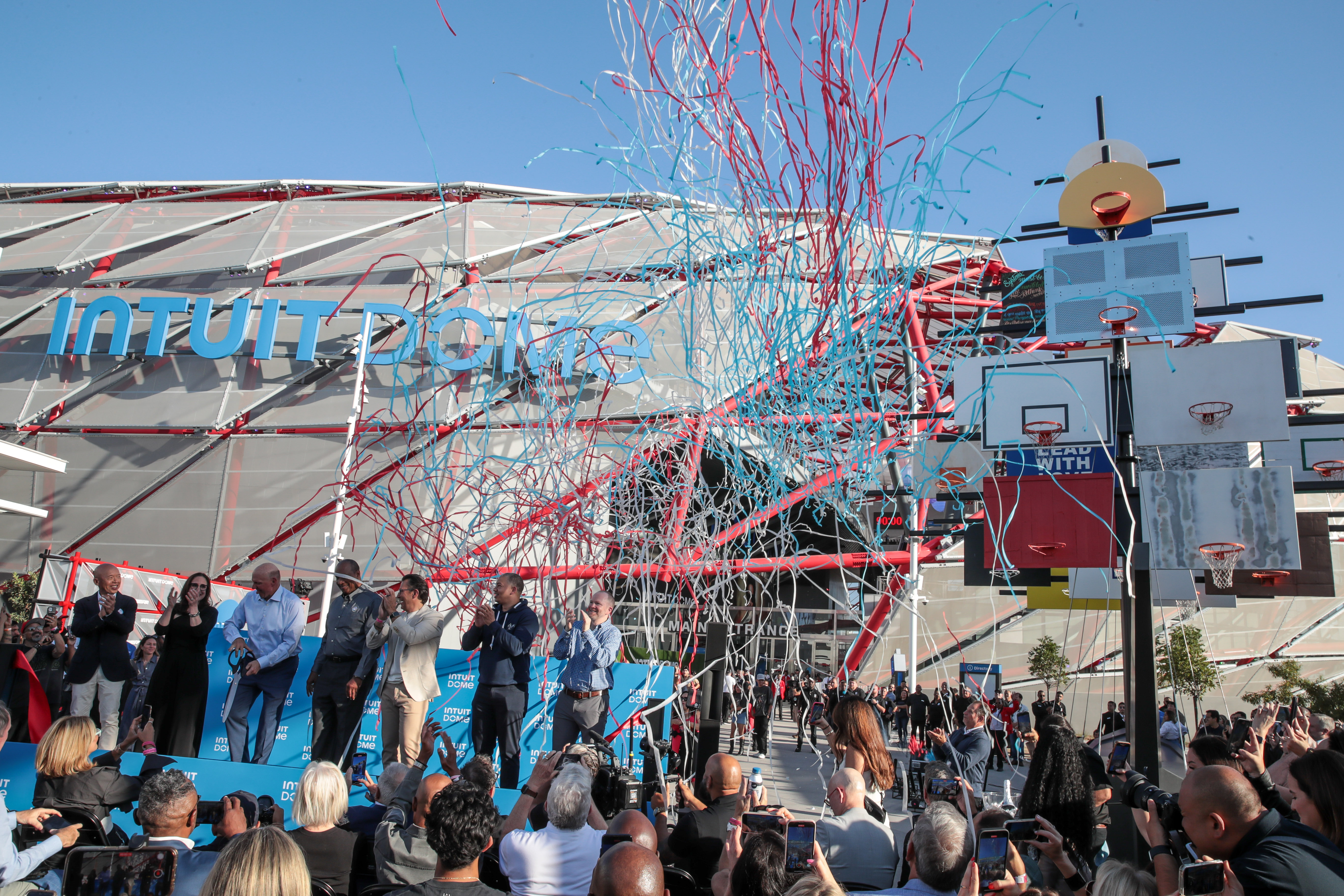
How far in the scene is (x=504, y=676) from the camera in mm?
5910

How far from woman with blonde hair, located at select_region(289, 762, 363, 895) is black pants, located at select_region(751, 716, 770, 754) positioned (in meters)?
9.79

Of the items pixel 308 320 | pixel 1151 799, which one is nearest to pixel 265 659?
pixel 1151 799

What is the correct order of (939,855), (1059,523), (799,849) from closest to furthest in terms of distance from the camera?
(799,849) < (939,855) < (1059,523)

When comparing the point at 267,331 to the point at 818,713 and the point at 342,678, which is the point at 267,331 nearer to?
the point at 818,713

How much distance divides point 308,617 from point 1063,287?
15982 mm

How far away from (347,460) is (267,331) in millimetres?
4156

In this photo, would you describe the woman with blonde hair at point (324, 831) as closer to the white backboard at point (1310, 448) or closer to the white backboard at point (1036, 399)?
the white backboard at point (1036, 399)

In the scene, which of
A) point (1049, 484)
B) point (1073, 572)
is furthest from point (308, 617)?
point (1049, 484)

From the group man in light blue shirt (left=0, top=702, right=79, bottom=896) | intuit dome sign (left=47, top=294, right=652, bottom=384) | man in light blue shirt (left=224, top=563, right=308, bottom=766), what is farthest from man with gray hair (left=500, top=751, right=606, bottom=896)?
intuit dome sign (left=47, top=294, right=652, bottom=384)

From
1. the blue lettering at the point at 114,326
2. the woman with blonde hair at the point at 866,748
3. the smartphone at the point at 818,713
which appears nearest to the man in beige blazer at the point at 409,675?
the woman with blonde hair at the point at 866,748

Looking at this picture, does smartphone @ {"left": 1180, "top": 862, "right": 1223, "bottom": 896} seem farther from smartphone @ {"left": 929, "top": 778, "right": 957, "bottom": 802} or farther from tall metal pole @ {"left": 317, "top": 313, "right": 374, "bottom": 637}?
tall metal pole @ {"left": 317, "top": 313, "right": 374, "bottom": 637}

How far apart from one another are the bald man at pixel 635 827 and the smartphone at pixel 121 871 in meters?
1.38

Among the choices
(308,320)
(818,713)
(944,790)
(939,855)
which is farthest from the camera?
(308,320)

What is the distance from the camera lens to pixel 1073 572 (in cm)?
948
